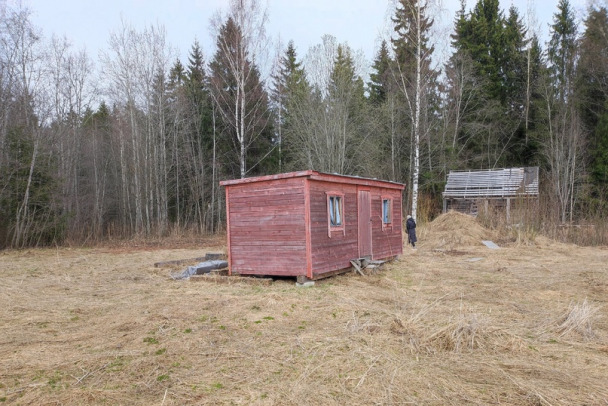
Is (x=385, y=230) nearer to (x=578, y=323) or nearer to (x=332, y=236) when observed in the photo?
(x=332, y=236)

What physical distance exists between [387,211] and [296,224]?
4689mm

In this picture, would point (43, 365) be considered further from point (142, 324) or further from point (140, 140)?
point (140, 140)

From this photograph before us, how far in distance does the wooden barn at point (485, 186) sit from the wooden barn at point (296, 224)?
15.9 metres

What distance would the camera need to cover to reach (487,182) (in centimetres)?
2648

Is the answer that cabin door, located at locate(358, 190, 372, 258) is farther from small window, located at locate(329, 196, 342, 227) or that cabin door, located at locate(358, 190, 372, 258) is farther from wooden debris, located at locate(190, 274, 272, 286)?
wooden debris, located at locate(190, 274, 272, 286)

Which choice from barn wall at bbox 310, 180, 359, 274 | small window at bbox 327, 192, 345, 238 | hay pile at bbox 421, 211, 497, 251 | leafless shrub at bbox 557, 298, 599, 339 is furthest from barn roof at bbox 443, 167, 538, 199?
leafless shrub at bbox 557, 298, 599, 339

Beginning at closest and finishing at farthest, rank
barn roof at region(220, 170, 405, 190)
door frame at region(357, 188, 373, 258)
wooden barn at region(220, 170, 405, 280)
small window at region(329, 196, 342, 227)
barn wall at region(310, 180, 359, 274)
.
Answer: barn roof at region(220, 170, 405, 190) < wooden barn at region(220, 170, 405, 280) < barn wall at region(310, 180, 359, 274) < small window at region(329, 196, 342, 227) < door frame at region(357, 188, 373, 258)

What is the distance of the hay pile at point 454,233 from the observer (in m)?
18.5

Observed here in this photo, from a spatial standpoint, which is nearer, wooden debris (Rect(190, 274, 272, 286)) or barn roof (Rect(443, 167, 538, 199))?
wooden debris (Rect(190, 274, 272, 286))

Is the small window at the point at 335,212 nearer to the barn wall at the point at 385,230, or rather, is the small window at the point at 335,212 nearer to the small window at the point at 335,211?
the small window at the point at 335,211

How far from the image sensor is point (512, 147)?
3250 centimetres

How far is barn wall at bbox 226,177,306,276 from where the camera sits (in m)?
9.58

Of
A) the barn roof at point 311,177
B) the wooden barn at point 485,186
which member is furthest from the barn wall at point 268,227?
the wooden barn at point 485,186

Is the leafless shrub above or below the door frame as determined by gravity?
below
